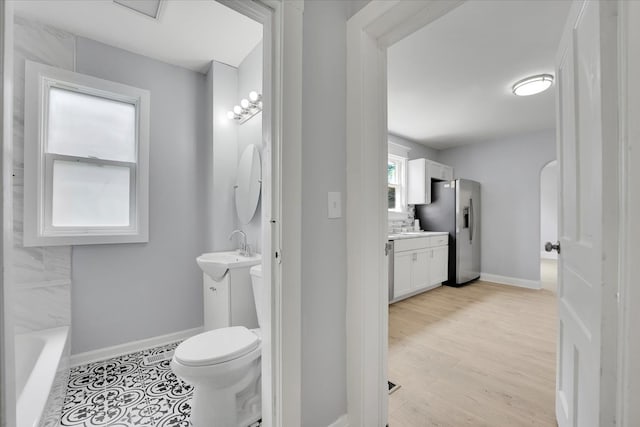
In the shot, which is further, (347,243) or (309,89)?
(347,243)

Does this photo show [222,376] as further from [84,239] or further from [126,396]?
[84,239]

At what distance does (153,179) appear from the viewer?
235cm

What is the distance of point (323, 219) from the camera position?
1215mm

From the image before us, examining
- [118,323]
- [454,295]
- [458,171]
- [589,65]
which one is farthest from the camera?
[458,171]

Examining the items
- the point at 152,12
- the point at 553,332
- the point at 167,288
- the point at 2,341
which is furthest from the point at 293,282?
the point at 553,332

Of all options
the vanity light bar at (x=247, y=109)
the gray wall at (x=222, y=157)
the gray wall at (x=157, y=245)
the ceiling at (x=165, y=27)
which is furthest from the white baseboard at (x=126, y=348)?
the ceiling at (x=165, y=27)

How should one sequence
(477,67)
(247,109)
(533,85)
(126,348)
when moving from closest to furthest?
(126,348), (247,109), (477,67), (533,85)

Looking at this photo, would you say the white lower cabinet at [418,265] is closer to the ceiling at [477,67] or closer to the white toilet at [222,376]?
the ceiling at [477,67]

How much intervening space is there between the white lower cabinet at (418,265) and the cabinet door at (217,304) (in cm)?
216

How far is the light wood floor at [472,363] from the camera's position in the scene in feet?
4.94

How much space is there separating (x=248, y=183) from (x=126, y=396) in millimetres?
1651

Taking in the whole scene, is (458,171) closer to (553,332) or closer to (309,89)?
(553,332)

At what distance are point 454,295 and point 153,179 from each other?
3.95m

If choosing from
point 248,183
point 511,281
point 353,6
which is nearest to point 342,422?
point 248,183
